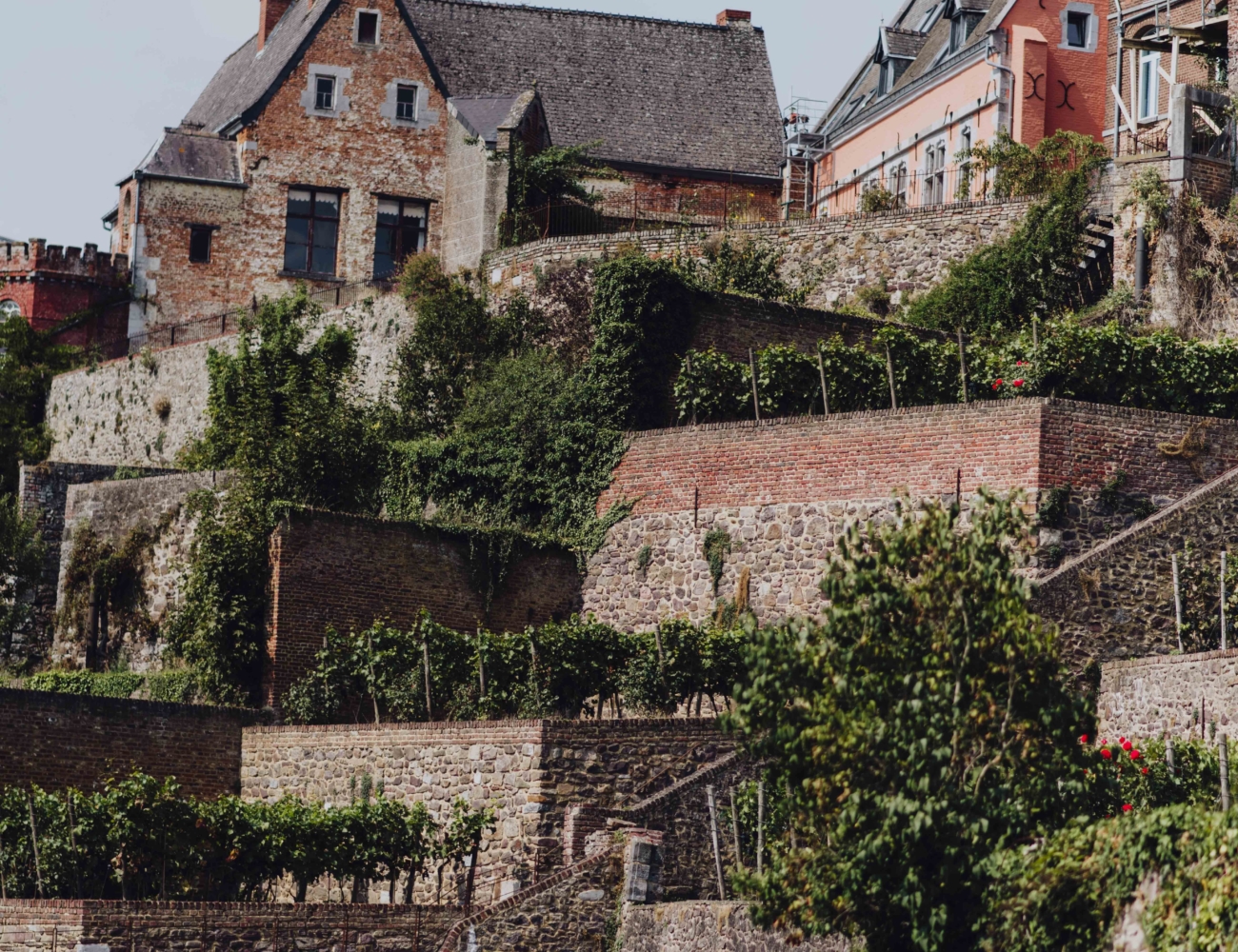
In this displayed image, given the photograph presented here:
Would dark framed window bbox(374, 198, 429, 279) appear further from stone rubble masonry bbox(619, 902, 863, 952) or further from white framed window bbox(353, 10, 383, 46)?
stone rubble masonry bbox(619, 902, 863, 952)

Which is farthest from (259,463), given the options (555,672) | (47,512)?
(555,672)

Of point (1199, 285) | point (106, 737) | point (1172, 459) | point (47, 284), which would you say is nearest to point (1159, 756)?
point (1172, 459)

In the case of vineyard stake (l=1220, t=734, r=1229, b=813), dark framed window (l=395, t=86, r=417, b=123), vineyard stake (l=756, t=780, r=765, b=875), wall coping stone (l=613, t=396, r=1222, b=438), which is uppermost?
dark framed window (l=395, t=86, r=417, b=123)

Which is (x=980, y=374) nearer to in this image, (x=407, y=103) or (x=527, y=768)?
(x=527, y=768)

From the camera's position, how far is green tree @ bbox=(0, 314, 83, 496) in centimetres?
4669

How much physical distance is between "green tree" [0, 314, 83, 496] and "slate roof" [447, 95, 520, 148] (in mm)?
9867

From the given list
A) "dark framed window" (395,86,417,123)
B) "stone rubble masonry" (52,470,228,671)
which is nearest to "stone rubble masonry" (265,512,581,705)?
"stone rubble masonry" (52,470,228,671)

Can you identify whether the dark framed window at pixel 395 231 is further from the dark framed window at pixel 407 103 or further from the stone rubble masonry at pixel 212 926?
the stone rubble masonry at pixel 212 926

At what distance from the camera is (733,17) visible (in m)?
54.0

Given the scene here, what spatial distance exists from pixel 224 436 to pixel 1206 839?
25.2 meters

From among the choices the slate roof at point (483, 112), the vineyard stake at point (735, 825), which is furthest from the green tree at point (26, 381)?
the vineyard stake at point (735, 825)

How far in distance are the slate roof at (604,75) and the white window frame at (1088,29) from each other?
8330 mm

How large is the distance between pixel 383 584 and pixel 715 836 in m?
9.13

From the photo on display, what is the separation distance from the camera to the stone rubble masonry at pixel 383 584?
30.6m
